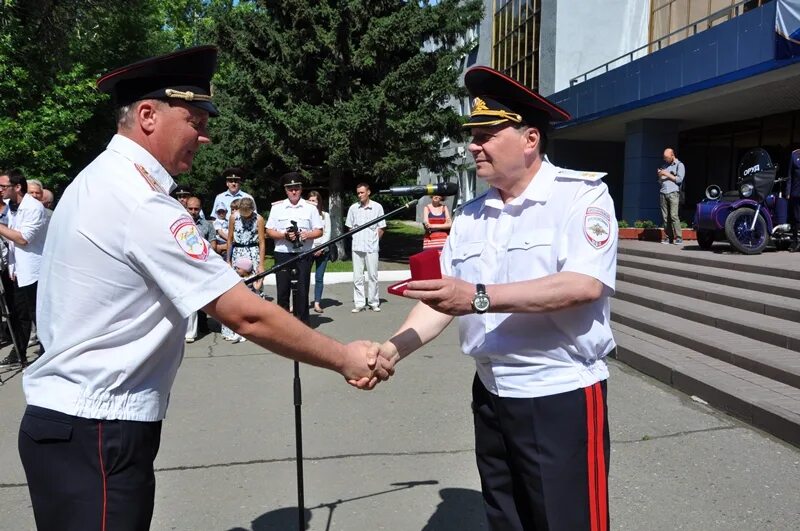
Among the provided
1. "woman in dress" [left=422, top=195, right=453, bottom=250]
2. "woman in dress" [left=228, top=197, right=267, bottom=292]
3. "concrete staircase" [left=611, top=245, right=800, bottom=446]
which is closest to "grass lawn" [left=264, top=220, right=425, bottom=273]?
"woman in dress" [left=422, top=195, right=453, bottom=250]

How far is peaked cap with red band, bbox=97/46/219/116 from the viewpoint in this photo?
1.86m

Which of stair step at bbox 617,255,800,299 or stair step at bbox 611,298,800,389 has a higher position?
stair step at bbox 617,255,800,299

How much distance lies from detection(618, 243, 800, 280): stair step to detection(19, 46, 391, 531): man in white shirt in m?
8.09

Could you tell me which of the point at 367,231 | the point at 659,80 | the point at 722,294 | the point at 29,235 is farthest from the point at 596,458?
the point at 659,80

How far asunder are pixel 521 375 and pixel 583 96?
58.1 ft

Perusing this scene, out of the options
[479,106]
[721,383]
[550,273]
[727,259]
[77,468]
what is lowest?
[721,383]

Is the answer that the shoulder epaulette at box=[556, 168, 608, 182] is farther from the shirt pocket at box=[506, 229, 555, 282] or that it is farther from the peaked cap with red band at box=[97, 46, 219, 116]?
the peaked cap with red band at box=[97, 46, 219, 116]

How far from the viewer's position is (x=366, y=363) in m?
2.39

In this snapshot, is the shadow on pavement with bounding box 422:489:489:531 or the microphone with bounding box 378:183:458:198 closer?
the microphone with bounding box 378:183:458:198

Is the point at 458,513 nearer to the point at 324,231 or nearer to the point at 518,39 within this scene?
the point at 324,231

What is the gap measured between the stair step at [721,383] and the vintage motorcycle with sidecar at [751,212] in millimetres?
4110

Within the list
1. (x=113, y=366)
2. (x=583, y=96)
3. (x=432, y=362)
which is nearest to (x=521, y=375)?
(x=113, y=366)

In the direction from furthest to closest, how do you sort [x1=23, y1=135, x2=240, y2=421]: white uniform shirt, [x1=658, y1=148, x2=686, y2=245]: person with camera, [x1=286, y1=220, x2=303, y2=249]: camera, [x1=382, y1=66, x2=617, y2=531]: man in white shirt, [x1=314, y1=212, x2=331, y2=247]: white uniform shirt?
[x1=658, y1=148, x2=686, y2=245]: person with camera < [x1=314, y1=212, x2=331, y2=247]: white uniform shirt < [x1=286, y1=220, x2=303, y2=249]: camera < [x1=382, y1=66, x2=617, y2=531]: man in white shirt < [x1=23, y1=135, x2=240, y2=421]: white uniform shirt

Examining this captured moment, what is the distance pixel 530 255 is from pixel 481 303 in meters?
0.30
